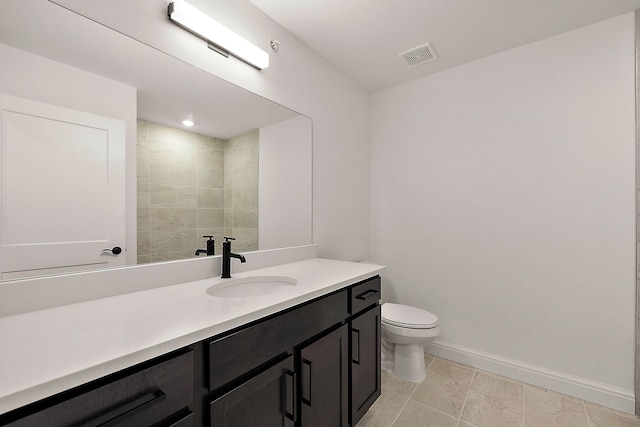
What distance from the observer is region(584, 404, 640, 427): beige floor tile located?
5.21 feet

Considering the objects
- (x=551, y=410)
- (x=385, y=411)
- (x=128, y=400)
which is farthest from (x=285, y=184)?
(x=551, y=410)

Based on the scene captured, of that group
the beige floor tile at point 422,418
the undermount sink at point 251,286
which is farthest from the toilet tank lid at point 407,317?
the undermount sink at point 251,286

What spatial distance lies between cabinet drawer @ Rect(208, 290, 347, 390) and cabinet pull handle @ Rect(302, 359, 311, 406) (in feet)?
0.31

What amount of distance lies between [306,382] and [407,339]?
111 centimetres

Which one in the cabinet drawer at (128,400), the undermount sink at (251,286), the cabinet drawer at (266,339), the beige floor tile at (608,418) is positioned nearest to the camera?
the cabinet drawer at (128,400)

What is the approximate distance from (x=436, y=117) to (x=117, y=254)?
2.45m

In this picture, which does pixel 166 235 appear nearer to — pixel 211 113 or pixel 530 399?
pixel 211 113

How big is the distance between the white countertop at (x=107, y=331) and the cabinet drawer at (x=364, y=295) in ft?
0.74

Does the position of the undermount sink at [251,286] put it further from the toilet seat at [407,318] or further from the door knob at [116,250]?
the toilet seat at [407,318]

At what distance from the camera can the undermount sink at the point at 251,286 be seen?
4.29ft

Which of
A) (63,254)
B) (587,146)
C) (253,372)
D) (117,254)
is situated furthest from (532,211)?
(63,254)

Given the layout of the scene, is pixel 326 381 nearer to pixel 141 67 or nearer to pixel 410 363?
pixel 410 363

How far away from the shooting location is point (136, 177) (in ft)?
3.82

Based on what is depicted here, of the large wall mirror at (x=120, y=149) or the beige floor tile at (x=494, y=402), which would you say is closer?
the large wall mirror at (x=120, y=149)
